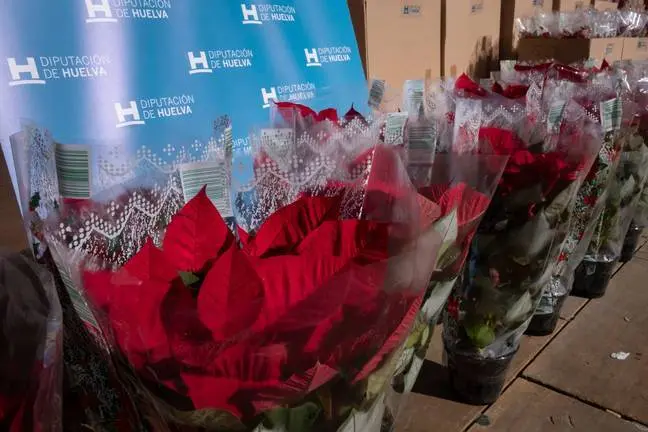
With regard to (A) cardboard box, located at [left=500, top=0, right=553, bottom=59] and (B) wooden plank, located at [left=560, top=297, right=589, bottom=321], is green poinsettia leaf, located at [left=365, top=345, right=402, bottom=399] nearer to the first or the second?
(B) wooden plank, located at [left=560, top=297, right=589, bottom=321]

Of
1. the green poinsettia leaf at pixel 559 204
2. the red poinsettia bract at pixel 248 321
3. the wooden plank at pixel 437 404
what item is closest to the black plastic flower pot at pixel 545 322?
the wooden plank at pixel 437 404

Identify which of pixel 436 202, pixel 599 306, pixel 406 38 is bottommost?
pixel 599 306

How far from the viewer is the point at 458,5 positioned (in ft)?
7.75

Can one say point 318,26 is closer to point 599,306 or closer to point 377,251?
point 377,251

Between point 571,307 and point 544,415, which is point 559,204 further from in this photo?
point 571,307

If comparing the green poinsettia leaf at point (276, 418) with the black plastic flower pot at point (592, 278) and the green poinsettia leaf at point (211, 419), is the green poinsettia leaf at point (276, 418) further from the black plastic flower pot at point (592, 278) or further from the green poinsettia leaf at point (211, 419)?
the black plastic flower pot at point (592, 278)

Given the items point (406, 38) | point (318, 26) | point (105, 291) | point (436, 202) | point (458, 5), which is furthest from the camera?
point (458, 5)

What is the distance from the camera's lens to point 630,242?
222 centimetres

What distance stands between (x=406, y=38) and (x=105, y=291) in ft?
5.90

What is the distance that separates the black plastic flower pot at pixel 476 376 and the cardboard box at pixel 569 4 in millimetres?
2814

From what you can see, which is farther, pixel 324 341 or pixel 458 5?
pixel 458 5

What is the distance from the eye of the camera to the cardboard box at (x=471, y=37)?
7.68ft

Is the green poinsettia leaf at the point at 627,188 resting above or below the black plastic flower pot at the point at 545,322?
above

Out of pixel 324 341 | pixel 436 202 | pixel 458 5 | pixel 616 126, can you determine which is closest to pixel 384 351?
pixel 324 341
